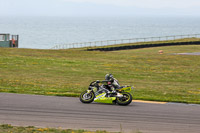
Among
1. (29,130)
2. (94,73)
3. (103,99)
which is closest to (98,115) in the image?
(103,99)

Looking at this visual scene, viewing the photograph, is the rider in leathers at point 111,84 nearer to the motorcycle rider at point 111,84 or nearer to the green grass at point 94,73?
the motorcycle rider at point 111,84

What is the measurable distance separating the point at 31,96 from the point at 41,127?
5.65 m

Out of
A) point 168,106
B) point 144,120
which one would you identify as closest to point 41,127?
point 144,120

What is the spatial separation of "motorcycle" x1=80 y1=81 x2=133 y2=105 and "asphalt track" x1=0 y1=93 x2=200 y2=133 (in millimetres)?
247

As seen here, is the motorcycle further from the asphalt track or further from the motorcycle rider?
the asphalt track

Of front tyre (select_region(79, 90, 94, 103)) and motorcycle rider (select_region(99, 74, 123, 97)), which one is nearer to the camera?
motorcycle rider (select_region(99, 74, 123, 97))

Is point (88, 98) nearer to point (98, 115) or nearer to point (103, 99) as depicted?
point (103, 99)

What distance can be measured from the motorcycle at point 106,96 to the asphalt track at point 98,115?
25 centimetres

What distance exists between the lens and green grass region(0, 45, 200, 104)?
18594 millimetres

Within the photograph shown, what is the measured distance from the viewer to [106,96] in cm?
1459

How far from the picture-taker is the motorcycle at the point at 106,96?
47.4 ft

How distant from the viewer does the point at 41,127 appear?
34.9 ft

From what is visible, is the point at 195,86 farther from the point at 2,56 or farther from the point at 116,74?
the point at 2,56

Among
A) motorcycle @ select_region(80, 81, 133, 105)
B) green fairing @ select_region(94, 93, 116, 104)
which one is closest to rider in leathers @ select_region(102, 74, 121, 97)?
motorcycle @ select_region(80, 81, 133, 105)
